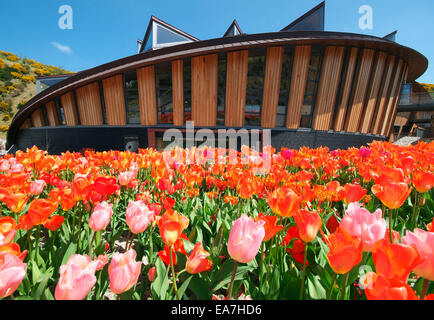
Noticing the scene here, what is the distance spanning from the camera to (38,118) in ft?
50.8

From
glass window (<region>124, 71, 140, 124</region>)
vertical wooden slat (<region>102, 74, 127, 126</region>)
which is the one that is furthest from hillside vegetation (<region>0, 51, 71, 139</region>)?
glass window (<region>124, 71, 140, 124</region>)

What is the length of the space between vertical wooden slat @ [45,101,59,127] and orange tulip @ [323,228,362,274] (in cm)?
1837

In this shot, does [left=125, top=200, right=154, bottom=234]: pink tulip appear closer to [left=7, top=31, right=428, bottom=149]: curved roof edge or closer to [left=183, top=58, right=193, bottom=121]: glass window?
[left=183, top=58, right=193, bottom=121]: glass window

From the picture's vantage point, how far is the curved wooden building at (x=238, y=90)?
11.2 m

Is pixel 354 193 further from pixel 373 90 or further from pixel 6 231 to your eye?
pixel 373 90

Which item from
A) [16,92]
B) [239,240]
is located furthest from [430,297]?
[16,92]

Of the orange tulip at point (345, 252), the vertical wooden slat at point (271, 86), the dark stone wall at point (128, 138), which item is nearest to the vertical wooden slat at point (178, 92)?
the dark stone wall at point (128, 138)

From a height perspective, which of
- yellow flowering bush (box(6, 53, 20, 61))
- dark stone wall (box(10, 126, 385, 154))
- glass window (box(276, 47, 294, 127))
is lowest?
dark stone wall (box(10, 126, 385, 154))

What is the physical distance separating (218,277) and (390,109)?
68.1 ft

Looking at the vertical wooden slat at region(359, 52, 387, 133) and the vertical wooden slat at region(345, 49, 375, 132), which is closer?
the vertical wooden slat at region(345, 49, 375, 132)

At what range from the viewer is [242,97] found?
37.4ft

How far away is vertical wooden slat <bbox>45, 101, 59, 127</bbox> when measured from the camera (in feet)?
47.4

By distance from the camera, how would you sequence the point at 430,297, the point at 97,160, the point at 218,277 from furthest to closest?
the point at 97,160 → the point at 218,277 → the point at 430,297
